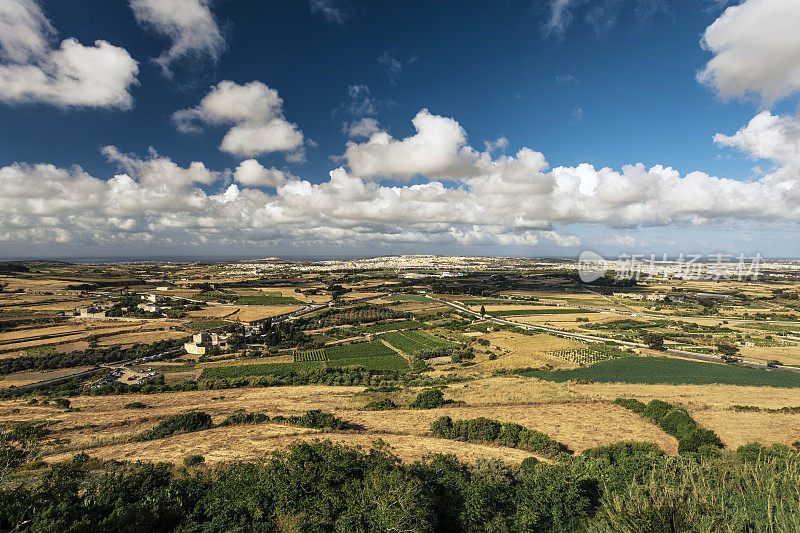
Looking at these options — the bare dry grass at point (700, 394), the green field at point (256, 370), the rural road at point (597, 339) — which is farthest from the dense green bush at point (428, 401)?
the rural road at point (597, 339)

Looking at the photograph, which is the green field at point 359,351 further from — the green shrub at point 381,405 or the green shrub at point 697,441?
the green shrub at point 697,441

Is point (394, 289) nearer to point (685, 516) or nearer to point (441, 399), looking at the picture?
point (441, 399)

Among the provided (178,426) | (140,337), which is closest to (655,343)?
(178,426)

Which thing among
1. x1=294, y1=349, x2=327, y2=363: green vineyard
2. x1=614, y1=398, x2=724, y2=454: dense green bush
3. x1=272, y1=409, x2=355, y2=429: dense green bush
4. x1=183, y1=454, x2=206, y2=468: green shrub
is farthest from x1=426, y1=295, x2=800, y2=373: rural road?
x1=183, y1=454, x2=206, y2=468: green shrub

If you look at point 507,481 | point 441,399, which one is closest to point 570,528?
point 507,481

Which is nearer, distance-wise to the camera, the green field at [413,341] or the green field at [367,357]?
the green field at [367,357]

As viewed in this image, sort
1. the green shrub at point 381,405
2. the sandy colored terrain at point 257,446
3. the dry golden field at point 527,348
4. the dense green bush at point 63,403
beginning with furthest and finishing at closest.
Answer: the dry golden field at point 527,348, the green shrub at point 381,405, the dense green bush at point 63,403, the sandy colored terrain at point 257,446
